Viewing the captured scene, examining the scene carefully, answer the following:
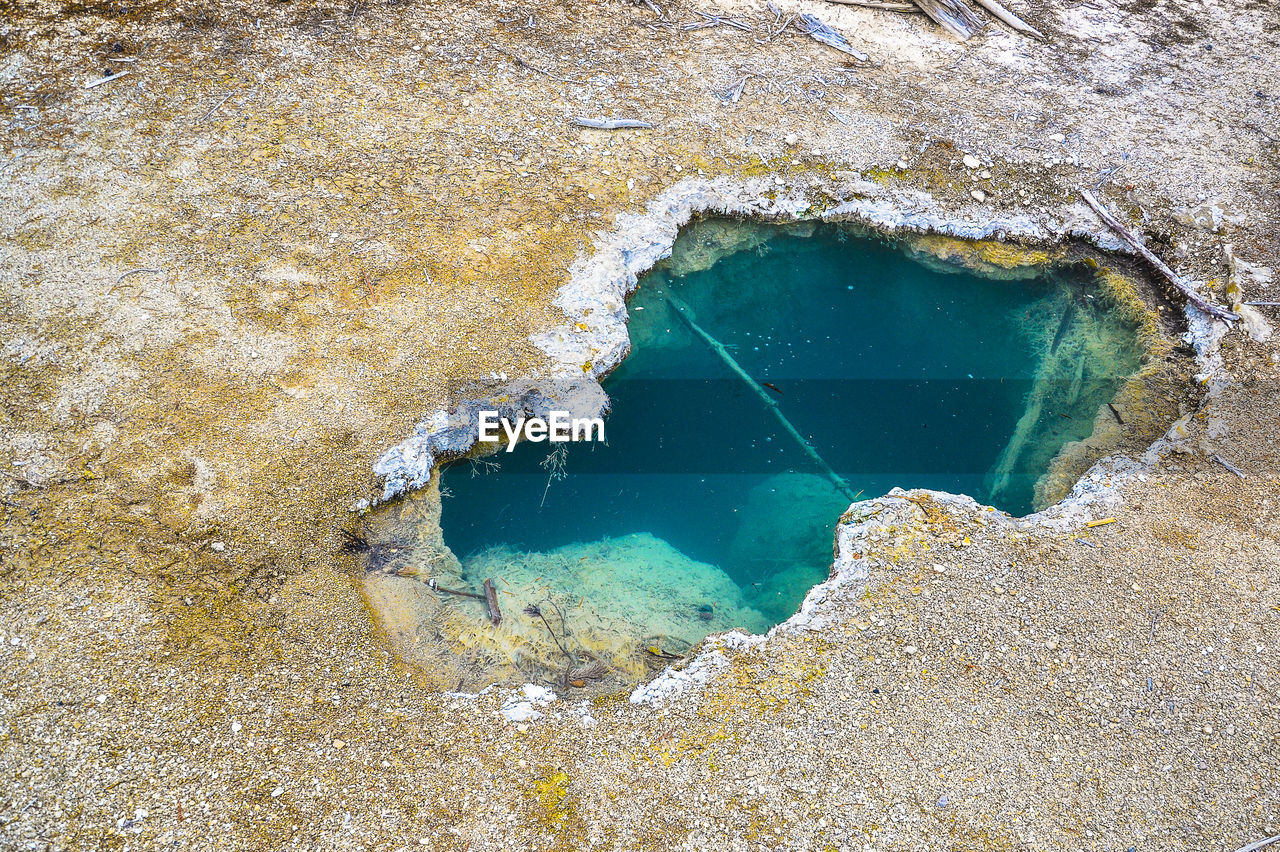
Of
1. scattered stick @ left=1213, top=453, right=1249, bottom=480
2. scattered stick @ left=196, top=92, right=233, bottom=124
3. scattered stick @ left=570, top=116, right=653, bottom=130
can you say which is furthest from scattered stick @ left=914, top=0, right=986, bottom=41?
scattered stick @ left=196, top=92, right=233, bottom=124

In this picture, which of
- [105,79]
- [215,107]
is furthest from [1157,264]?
[105,79]

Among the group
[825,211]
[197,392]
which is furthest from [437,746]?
[825,211]

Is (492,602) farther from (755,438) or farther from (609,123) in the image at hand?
(609,123)

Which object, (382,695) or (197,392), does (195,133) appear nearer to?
(197,392)

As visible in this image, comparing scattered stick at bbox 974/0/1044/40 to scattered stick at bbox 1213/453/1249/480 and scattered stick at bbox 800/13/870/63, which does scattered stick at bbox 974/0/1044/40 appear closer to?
scattered stick at bbox 800/13/870/63

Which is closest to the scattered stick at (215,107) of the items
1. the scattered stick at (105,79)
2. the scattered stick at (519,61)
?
the scattered stick at (105,79)

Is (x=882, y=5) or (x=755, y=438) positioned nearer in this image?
(x=755, y=438)
